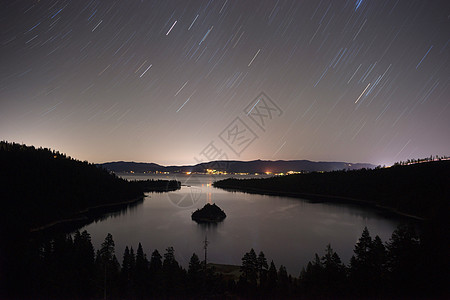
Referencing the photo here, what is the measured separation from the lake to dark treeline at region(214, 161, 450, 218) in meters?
7.25

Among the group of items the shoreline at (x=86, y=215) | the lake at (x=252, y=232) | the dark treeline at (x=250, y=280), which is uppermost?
the dark treeline at (x=250, y=280)

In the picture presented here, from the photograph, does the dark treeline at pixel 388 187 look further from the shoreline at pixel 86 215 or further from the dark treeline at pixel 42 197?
the shoreline at pixel 86 215

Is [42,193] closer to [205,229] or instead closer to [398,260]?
[205,229]

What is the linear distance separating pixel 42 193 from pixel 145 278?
187 ft

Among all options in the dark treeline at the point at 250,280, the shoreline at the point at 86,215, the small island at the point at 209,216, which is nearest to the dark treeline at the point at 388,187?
the dark treeline at the point at 250,280

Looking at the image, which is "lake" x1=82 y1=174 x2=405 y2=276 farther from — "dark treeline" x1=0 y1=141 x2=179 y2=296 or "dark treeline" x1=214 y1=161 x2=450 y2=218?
"dark treeline" x1=0 y1=141 x2=179 y2=296

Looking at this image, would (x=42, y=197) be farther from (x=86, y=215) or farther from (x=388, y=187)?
(x=388, y=187)

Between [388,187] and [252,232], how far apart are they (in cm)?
6130

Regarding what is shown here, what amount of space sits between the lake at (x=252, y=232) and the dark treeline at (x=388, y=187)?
7.25 meters

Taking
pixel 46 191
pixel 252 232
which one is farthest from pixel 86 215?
pixel 252 232

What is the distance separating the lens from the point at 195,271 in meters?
18.1

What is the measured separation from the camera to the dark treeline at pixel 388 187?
6050 centimetres

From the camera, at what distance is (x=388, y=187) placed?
8581 cm

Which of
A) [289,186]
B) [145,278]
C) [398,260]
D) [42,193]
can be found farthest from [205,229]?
[289,186]
